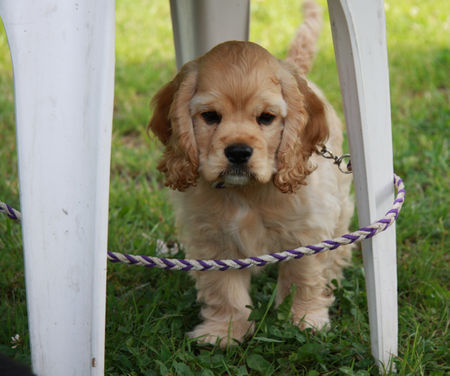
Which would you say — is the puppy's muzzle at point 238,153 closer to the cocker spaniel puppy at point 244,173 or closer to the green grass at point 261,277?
the cocker spaniel puppy at point 244,173

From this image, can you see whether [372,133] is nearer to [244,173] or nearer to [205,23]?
[244,173]

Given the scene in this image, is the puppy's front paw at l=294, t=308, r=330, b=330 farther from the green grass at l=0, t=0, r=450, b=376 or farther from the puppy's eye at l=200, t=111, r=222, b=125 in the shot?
the puppy's eye at l=200, t=111, r=222, b=125

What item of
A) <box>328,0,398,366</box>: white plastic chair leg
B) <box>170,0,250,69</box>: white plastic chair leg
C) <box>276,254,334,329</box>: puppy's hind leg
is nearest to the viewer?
<box>328,0,398,366</box>: white plastic chair leg

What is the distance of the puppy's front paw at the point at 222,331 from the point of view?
90.4 inches

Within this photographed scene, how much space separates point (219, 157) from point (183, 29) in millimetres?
882

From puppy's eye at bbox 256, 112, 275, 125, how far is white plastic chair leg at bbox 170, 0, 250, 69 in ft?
2.28

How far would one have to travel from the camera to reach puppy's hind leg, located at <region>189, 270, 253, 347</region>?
94.3 inches

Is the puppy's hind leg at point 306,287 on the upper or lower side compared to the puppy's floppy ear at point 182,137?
lower

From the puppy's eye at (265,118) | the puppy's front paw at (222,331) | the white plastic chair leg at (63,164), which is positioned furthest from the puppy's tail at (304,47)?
the white plastic chair leg at (63,164)

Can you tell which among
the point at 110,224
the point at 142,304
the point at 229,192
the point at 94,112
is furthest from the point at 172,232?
the point at 94,112

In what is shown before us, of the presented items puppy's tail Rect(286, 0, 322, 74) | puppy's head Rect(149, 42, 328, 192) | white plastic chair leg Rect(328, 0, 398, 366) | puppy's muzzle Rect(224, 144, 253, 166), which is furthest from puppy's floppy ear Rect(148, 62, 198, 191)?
puppy's tail Rect(286, 0, 322, 74)

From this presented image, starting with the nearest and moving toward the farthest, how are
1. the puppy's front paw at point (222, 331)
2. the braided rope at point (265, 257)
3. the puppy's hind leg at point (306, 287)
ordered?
the braided rope at point (265, 257) < the puppy's front paw at point (222, 331) < the puppy's hind leg at point (306, 287)

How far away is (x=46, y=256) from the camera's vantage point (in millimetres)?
1469

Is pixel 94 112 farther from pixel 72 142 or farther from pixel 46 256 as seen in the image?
pixel 46 256
